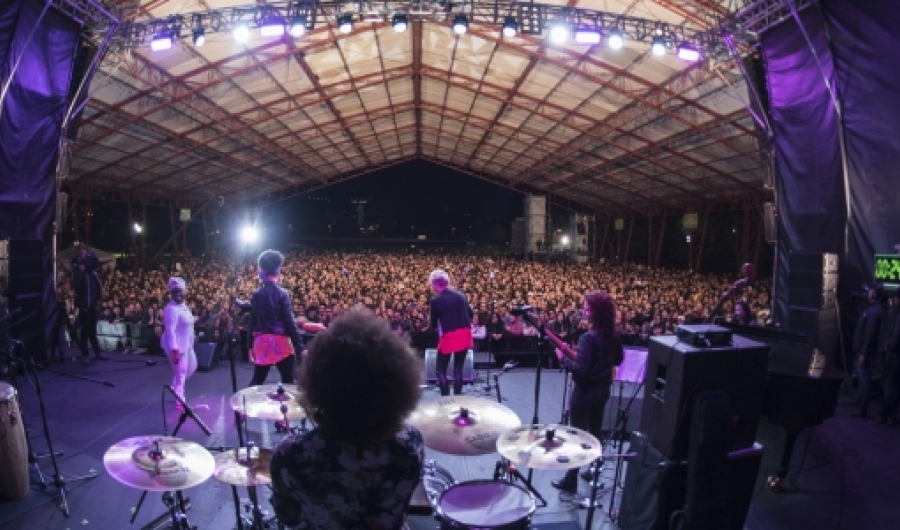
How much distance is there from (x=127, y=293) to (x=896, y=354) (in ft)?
43.2

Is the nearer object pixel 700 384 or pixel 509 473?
pixel 700 384

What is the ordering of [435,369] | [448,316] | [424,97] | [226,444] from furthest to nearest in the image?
[424,97]
[435,369]
[448,316]
[226,444]

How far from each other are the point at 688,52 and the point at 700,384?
749 centimetres

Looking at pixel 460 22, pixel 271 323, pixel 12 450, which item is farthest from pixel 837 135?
pixel 12 450

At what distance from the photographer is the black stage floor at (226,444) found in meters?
3.62

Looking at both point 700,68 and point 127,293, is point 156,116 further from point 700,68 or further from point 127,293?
point 700,68

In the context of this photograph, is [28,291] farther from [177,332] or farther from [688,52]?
[688,52]

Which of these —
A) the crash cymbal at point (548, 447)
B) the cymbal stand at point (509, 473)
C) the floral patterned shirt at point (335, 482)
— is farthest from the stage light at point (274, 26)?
the floral patterned shirt at point (335, 482)

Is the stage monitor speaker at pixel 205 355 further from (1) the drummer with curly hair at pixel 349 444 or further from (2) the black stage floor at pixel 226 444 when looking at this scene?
(1) the drummer with curly hair at pixel 349 444

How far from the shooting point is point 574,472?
4055 millimetres

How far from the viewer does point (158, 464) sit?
2625 mm

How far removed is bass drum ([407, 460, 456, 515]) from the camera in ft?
10.4

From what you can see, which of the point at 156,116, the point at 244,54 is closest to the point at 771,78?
the point at 244,54

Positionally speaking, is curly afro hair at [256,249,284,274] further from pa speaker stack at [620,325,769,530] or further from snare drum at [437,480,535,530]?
pa speaker stack at [620,325,769,530]
